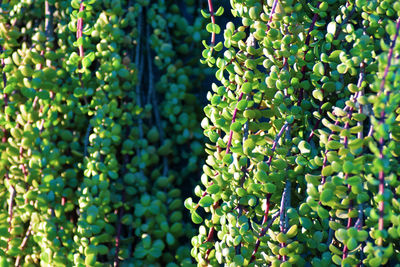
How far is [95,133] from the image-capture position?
139 cm

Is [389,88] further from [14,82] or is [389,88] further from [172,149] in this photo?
[14,82]

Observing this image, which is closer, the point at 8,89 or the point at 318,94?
the point at 318,94

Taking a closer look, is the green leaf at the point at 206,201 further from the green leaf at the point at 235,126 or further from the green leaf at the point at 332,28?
the green leaf at the point at 332,28

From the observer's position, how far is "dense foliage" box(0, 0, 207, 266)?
137cm

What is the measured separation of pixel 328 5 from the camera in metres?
1.15

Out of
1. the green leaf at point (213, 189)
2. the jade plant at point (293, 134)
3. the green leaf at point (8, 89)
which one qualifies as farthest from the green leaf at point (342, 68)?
the green leaf at point (8, 89)

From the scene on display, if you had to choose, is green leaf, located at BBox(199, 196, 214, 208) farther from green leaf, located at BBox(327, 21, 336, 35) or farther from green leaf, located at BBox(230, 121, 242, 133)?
green leaf, located at BBox(327, 21, 336, 35)

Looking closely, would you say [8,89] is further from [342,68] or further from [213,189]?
[342,68]

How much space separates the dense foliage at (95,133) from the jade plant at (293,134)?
0.33 metres

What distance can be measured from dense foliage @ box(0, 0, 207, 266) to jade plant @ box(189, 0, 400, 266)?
33 centimetres

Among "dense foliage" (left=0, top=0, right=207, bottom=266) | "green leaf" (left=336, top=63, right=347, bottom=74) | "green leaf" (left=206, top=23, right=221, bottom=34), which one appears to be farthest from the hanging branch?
"dense foliage" (left=0, top=0, right=207, bottom=266)

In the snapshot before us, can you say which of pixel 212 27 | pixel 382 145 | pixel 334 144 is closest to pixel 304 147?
pixel 334 144

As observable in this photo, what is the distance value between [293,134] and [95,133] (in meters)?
0.56

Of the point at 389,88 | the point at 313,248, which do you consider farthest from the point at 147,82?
the point at 389,88
